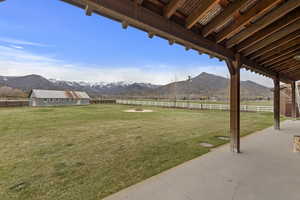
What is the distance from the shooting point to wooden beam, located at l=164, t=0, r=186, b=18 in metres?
1.83

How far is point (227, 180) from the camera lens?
2.51 metres

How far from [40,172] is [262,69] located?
23.0 feet

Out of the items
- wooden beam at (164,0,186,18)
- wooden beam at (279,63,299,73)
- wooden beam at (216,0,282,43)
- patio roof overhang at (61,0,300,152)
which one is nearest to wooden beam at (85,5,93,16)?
patio roof overhang at (61,0,300,152)

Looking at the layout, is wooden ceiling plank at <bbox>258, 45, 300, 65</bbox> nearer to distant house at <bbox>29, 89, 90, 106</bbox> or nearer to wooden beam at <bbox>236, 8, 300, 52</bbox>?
wooden beam at <bbox>236, 8, 300, 52</bbox>

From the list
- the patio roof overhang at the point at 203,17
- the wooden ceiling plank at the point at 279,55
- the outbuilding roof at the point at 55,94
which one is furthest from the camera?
the outbuilding roof at the point at 55,94

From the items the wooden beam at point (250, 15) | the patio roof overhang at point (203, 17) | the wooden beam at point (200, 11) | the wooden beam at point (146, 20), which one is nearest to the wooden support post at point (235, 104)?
the patio roof overhang at point (203, 17)

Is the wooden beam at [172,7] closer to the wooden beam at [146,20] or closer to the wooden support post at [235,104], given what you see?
the wooden beam at [146,20]

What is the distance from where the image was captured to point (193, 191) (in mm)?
2191

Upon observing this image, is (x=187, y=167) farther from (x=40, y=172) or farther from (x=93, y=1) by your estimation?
(x=93, y=1)

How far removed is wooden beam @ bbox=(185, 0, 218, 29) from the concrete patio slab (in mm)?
2622

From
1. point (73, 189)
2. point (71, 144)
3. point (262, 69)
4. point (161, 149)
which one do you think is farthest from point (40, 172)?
point (262, 69)

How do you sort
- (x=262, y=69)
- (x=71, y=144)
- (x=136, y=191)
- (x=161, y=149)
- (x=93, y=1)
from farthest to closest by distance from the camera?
(x=262, y=69), (x=71, y=144), (x=161, y=149), (x=136, y=191), (x=93, y=1)

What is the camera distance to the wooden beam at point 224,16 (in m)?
1.99

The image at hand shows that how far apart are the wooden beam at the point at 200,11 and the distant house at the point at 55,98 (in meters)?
27.5
